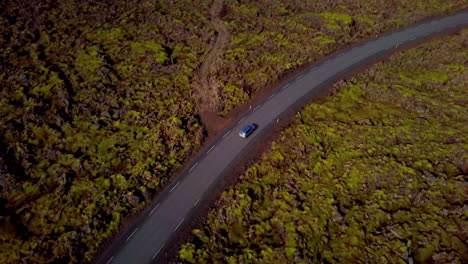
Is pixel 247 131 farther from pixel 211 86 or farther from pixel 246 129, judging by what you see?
pixel 211 86

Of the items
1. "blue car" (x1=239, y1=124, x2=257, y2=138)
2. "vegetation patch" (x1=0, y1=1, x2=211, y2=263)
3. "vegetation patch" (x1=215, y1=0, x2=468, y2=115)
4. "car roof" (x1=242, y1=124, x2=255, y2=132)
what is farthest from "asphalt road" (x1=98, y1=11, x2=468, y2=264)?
"vegetation patch" (x1=215, y1=0, x2=468, y2=115)

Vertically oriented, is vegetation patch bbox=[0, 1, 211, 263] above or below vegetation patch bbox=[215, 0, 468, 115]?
below

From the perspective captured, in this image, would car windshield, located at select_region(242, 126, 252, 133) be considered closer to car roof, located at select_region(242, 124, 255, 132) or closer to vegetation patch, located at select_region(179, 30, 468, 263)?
car roof, located at select_region(242, 124, 255, 132)

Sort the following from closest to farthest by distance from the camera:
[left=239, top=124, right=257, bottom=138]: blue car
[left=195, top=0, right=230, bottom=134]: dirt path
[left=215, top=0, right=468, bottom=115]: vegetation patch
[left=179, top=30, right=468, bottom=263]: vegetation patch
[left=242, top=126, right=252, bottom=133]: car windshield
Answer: [left=179, top=30, right=468, bottom=263]: vegetation patch < [left=239, top=124, right=257, bottom=138]: blue car < [left=242, top=126, right=252, bottom=133]: car windshield < [left=195, top=0, right=230, bottom=134]: dirt path < [left=215, top=0, right=468, bottom=115]: vegetation patch

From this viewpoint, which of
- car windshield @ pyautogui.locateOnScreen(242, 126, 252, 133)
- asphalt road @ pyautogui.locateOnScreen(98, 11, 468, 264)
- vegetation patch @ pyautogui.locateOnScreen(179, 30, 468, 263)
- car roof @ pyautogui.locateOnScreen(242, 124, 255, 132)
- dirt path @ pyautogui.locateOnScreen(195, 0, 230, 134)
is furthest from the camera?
dirt path @ pyautogui.locateOnScreen(195, 0, 230, 134)

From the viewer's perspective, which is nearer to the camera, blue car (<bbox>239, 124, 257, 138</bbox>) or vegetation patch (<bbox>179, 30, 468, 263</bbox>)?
vegetation patch (<bbox>179, 30, 468, 263</bbox>)

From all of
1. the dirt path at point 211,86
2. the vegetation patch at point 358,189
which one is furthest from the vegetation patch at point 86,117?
the vegetation patch at point 358,189

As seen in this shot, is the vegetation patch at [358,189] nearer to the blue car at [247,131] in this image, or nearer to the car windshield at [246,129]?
the blue car at [247,131]
